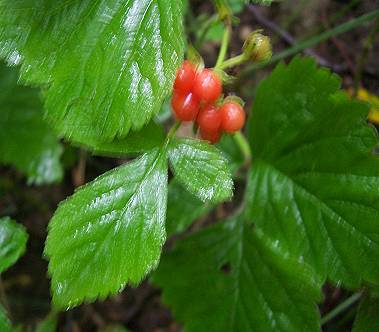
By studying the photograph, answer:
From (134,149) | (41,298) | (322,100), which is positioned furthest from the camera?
(41,298)

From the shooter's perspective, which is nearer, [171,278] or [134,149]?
→ [134,149]

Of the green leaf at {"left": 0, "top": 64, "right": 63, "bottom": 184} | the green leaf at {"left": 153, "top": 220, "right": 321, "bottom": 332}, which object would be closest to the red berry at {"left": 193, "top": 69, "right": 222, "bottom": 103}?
the green leaf at {"left": 153, "top": 220, "right": 321, "bottom": 332}

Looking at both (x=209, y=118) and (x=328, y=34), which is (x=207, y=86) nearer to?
(x=209, y=118)

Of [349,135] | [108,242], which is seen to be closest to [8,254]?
[108,242]

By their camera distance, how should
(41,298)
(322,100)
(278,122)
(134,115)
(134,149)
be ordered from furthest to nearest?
(41,298), (278,122), (322,100), (134,149), (134,115)

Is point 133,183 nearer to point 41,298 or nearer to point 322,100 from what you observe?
point 322,100
